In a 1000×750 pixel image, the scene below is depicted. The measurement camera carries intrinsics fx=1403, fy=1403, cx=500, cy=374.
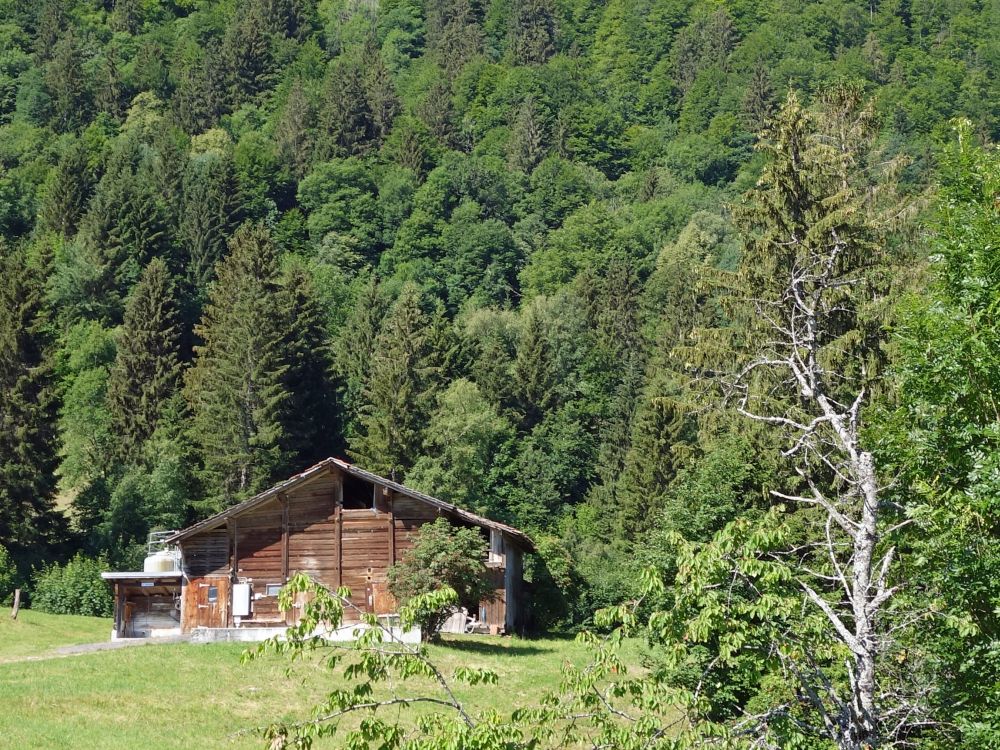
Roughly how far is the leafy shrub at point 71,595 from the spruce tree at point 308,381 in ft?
67.6

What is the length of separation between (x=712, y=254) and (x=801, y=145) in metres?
85.4

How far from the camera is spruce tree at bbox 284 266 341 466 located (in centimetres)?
8581

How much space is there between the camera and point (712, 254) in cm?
12988

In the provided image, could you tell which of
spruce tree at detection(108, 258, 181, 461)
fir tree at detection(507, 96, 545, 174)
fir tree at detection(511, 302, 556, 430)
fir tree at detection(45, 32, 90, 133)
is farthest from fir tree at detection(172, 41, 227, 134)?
fir tree at detection(511, 302, 556, 430)

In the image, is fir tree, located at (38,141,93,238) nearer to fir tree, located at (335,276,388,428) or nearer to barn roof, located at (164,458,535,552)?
fir tree, located at (335,276,388,428)

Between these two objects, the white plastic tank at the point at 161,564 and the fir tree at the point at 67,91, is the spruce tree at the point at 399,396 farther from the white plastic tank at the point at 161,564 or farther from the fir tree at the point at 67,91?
the fir tree at the point at 67,91

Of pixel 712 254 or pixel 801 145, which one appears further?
pixel 712 254

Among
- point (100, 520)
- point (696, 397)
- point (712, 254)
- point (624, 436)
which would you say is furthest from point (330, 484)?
point (712, 254)

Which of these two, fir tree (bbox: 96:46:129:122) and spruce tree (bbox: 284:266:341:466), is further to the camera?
fir tree (bbox: 96:46:129:122)

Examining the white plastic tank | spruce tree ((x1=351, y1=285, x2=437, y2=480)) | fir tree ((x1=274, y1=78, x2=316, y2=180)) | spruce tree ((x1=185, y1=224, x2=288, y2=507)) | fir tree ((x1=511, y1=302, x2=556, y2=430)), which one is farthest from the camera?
fir tree ((x1=274, y1=78, x2=316, y2=180))

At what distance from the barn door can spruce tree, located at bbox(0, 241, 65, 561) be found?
2210 centimetres

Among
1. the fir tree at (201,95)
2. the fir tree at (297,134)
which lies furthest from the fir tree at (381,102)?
the fir tree at (201,95)

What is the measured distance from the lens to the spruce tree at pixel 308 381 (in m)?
85.8

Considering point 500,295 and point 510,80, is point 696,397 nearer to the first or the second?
point 500,295
